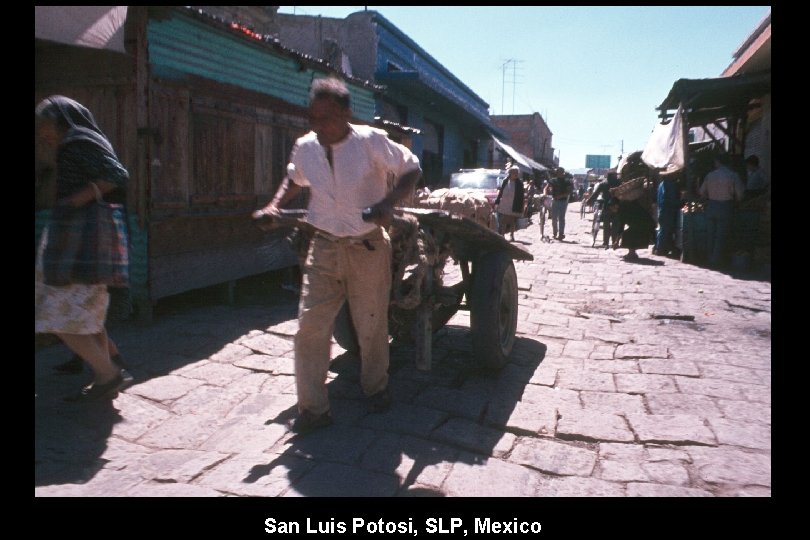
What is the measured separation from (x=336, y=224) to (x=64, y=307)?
5.27ft

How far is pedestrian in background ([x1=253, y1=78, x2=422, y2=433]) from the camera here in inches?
124

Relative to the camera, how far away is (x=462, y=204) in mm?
5117

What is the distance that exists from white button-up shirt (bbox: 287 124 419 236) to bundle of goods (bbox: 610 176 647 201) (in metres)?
9.76

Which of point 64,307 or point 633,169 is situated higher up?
point 633,169

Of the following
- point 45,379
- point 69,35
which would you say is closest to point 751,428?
point 45,379

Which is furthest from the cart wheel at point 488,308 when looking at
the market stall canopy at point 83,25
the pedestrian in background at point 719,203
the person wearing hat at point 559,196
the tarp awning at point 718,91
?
the person wearing hat at point 559,196

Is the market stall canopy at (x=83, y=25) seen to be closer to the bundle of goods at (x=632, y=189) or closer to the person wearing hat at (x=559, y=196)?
the bundle of goods at (x=632, y=189)

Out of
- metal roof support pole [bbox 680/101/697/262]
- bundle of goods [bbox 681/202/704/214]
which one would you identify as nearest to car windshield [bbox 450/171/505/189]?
metal roof support pole [bbox 680/101/697/262]

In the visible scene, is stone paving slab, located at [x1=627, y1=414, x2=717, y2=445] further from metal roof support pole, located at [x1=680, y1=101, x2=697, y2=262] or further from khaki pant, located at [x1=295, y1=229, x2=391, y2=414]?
metal roof support pole, located at [x1=680, y1=101, x2=697, y2=262]

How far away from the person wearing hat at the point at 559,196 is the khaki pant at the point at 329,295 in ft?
36.5

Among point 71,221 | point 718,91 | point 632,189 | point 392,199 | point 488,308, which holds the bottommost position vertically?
point 488,308

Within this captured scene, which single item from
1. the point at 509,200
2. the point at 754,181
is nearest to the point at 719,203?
the point at 754,181

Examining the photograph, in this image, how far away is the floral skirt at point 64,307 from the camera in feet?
11.0

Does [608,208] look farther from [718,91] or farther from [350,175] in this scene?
[350,175]
